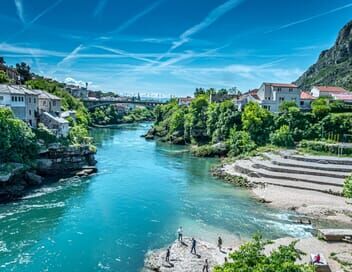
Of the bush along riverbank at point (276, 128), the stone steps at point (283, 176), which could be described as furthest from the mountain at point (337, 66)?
the stone steps at point (283, 176)

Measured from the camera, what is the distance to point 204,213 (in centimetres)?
3247

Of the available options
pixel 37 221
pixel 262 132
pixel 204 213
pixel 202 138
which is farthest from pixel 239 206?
pixel 202 138

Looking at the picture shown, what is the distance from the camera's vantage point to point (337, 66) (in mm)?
155625

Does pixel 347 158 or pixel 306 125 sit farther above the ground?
pixel 306 125

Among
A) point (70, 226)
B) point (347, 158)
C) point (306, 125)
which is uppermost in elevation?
point (306, 125)

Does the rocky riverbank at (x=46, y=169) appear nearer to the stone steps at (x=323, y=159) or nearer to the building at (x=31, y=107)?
the building at (x=31, y=107)

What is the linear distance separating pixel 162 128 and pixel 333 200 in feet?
229

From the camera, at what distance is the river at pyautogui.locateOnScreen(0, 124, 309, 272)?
23766 mm

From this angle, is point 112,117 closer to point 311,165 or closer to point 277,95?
point 277,95

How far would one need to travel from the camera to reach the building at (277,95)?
2921 inches

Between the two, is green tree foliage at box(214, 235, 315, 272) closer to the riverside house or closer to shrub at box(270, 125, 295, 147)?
shrub at box(270, 125, 295, 147)

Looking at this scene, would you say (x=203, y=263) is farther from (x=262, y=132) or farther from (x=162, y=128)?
(x=162, y=128)

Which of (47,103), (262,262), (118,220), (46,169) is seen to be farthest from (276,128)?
(262,262)

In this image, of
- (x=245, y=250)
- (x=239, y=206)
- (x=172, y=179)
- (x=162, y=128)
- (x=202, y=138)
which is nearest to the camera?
(x=245, y=250)
